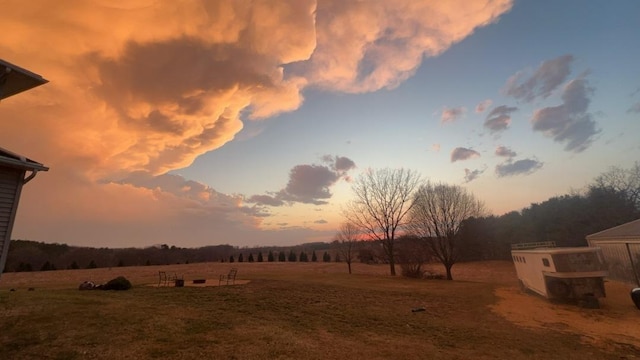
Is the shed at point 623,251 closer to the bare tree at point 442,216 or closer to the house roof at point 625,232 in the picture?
the house roof at point 625,232

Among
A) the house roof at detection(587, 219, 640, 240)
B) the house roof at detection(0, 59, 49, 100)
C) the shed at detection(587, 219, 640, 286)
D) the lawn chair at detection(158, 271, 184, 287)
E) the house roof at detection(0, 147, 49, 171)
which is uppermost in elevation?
the house roof at detection(0, 59, 49, 100)

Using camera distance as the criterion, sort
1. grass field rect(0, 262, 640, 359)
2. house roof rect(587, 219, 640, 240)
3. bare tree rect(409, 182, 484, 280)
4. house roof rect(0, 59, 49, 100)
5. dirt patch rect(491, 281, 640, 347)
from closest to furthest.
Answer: grass field rect(0, 262, 640, 359), house roof rect(0, 59, 49, 100), dirt patch rect(491, 281, 640, 347), house roof rect(587, 219, 640, 240), bare tree rect(409, 182, 484, 280)

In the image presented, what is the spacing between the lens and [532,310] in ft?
60.7

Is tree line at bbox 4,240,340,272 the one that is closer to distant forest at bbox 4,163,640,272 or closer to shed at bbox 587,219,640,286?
distant forest at bbox 4,163,640,272

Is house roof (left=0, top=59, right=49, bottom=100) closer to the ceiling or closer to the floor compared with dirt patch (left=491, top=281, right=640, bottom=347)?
closer to the ceiling

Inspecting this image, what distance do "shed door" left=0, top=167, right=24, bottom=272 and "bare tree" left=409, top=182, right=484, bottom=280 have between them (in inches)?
1511

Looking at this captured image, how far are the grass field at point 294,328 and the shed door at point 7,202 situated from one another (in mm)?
3016

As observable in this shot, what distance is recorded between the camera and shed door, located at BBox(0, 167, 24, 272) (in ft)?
33.4

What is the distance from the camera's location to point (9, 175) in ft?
34.4

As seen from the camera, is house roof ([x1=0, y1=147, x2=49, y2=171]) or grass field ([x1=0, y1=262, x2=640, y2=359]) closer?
grass field ([x1=0, y1=262, x2=640, y2=359])

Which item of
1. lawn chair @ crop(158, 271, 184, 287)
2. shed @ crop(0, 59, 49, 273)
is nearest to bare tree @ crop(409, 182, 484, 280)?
lawn chair @ crop(158, 271, 184, 287)

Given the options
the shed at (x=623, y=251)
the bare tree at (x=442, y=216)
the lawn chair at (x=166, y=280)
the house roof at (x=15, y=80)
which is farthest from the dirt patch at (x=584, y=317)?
the lawn chair at (x=166, y=280)

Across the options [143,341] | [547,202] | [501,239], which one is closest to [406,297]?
[143,341]

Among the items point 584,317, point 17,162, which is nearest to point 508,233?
point 584,317
